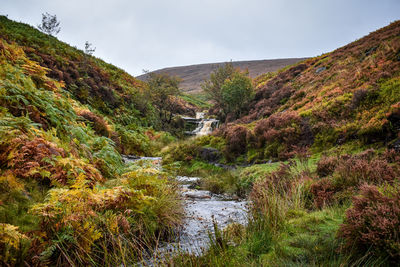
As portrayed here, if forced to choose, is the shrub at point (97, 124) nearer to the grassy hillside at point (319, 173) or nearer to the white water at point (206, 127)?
the grassy hillside at point (319, 173)

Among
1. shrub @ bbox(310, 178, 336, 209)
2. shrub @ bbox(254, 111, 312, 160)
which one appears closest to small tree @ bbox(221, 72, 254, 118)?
shrub @ bbox(254, 111, 312, 160)

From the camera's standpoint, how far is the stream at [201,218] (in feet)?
9.61

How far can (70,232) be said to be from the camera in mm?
2279

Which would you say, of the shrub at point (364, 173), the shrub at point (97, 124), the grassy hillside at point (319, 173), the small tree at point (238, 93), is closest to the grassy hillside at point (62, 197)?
the grassy hillside at point (319, 173)

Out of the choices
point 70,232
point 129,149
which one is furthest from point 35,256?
point 129,149

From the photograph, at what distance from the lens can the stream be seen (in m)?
2.93

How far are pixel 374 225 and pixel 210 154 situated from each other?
9784 millimetres

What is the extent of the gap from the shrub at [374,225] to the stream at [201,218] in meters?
1.40

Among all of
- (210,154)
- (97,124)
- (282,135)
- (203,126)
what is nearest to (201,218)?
(282,135)

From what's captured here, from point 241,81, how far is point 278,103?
4130 mm

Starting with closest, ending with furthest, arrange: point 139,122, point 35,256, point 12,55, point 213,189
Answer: point 35,256
point 12,55
point 213,189
point 139,122

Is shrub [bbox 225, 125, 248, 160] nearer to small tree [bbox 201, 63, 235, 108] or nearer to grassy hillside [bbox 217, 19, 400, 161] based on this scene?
grassy hillside [bbox 217, 19, 400, 161]

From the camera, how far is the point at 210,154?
1168 cm

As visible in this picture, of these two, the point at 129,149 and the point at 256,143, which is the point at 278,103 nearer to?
the point at 256,143
